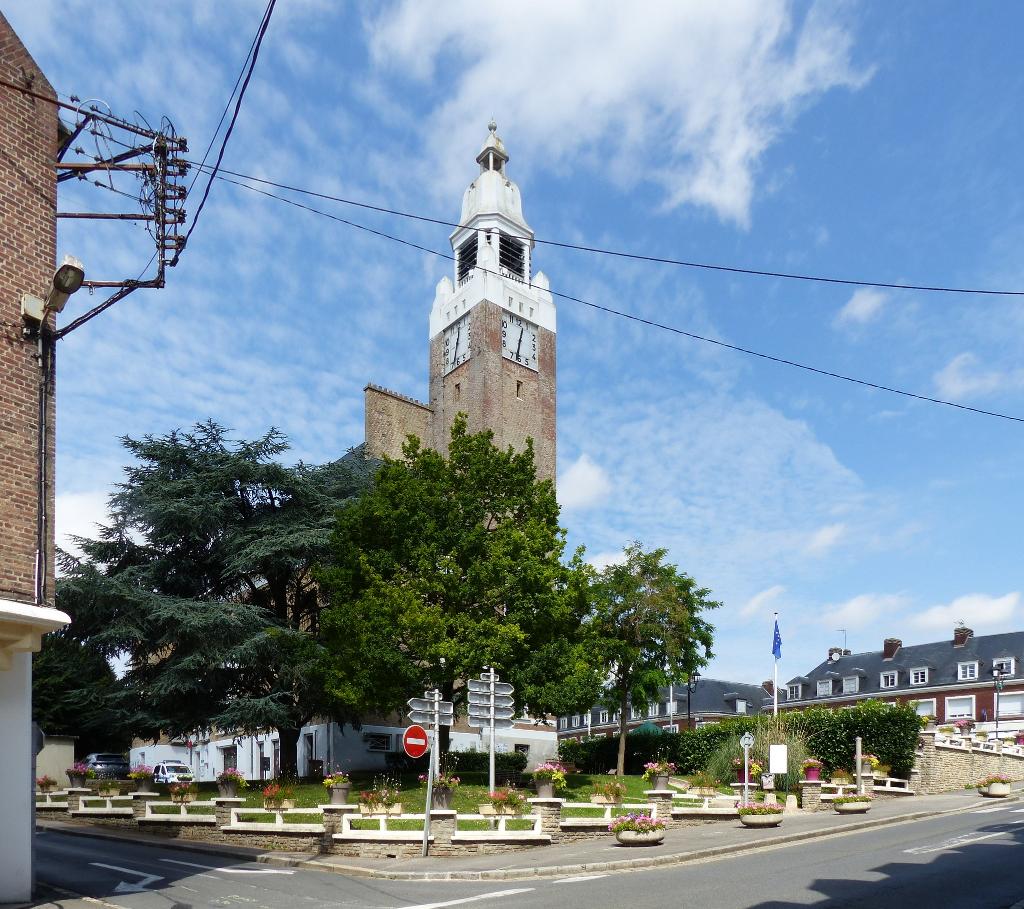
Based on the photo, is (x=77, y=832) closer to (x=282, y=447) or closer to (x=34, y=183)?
(x=282, y=447)

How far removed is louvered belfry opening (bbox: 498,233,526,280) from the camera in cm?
5994

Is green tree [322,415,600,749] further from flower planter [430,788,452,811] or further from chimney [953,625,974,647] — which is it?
chimney [953,625,974,647]

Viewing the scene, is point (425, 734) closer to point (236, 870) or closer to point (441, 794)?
point (441, 794)

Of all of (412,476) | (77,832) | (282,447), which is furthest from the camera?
(282,447)

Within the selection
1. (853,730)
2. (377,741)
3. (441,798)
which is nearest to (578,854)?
(441,798)

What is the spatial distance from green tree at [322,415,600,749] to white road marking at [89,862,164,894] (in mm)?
13032

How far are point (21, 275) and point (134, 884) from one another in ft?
30.4

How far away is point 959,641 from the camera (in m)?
67.4

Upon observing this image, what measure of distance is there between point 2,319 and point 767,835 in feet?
56.0

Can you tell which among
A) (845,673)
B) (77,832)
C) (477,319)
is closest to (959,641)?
(845,673)

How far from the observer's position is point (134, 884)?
1527 centimetres

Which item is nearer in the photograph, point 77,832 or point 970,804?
point 77,832

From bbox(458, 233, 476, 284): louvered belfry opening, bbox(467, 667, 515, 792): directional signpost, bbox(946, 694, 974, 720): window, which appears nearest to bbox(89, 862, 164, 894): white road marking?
bbox(467, 667, 515, 792): directional signpost

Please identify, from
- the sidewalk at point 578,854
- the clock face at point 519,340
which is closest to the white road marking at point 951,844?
the sidewalk at point 578,854
